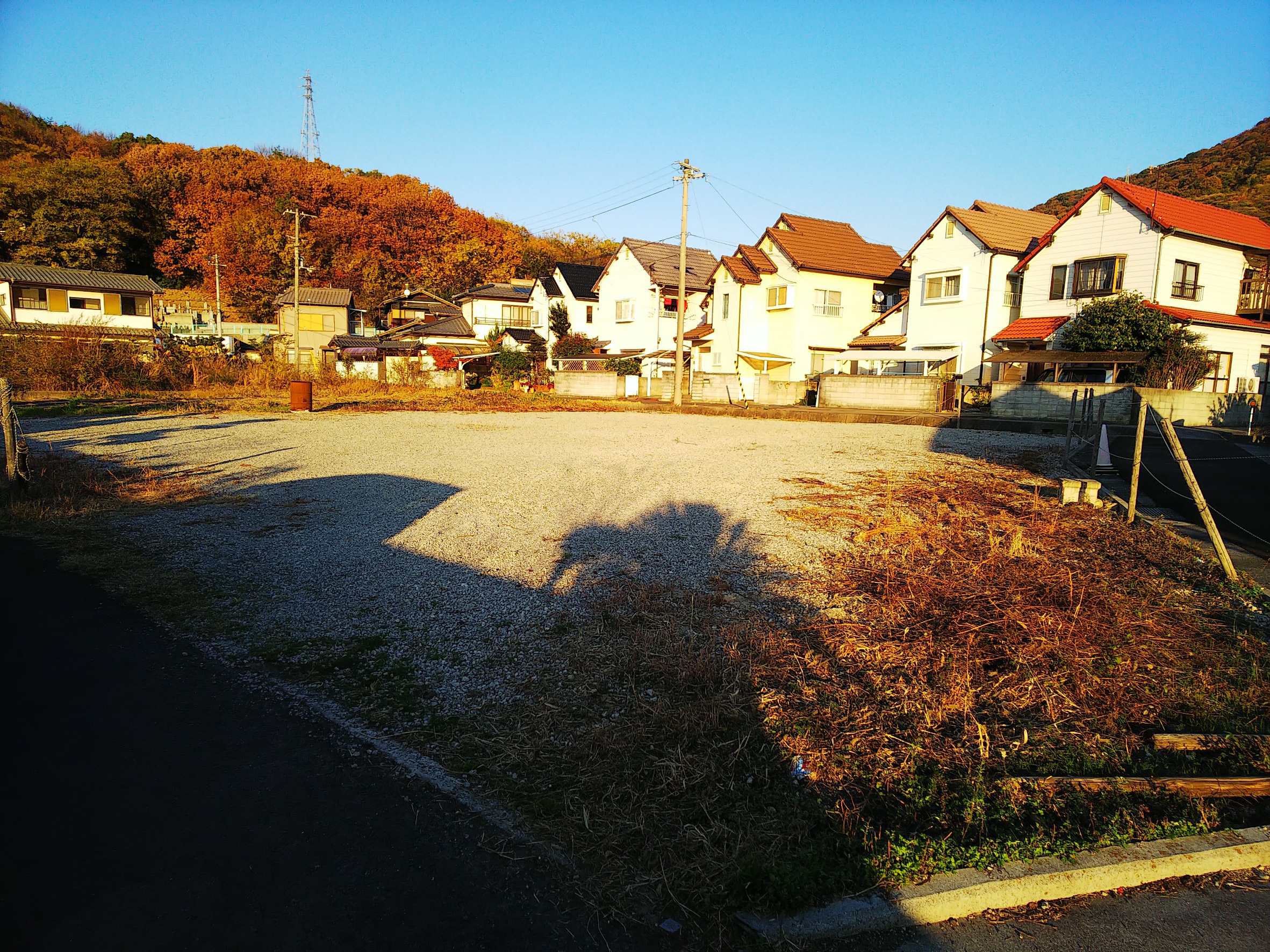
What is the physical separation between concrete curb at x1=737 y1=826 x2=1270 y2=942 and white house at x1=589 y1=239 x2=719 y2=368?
35.4 metres

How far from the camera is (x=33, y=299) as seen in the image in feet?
127

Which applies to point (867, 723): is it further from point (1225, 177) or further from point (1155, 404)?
point (1225, 177)

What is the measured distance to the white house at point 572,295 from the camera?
43219mm

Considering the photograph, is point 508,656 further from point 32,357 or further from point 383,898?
point 32,357

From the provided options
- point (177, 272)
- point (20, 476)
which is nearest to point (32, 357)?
point (20, 476)

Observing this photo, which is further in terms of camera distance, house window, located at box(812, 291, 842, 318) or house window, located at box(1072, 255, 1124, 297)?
house window, located at box(812, 291, 842, 318)

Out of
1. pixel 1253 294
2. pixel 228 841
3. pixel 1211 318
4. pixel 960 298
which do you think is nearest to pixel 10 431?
pixel 228 841

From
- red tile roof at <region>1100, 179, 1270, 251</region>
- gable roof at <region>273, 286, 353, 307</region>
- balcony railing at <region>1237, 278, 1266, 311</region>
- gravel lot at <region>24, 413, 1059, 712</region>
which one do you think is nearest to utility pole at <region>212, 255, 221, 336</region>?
gable roof at <region>273, 286, 353, 307</region>

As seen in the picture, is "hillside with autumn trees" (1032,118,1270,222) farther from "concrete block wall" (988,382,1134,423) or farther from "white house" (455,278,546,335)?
"white house" (455,278,546,335)

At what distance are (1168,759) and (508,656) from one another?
134 inches

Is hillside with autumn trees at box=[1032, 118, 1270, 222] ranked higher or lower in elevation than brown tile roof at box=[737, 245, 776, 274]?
higher

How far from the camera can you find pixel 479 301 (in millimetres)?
45156

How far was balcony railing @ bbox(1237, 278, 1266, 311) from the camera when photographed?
2534 cm

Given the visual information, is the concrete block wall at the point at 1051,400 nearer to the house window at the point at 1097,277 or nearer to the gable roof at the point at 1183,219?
the house window at the point at 1097,277
